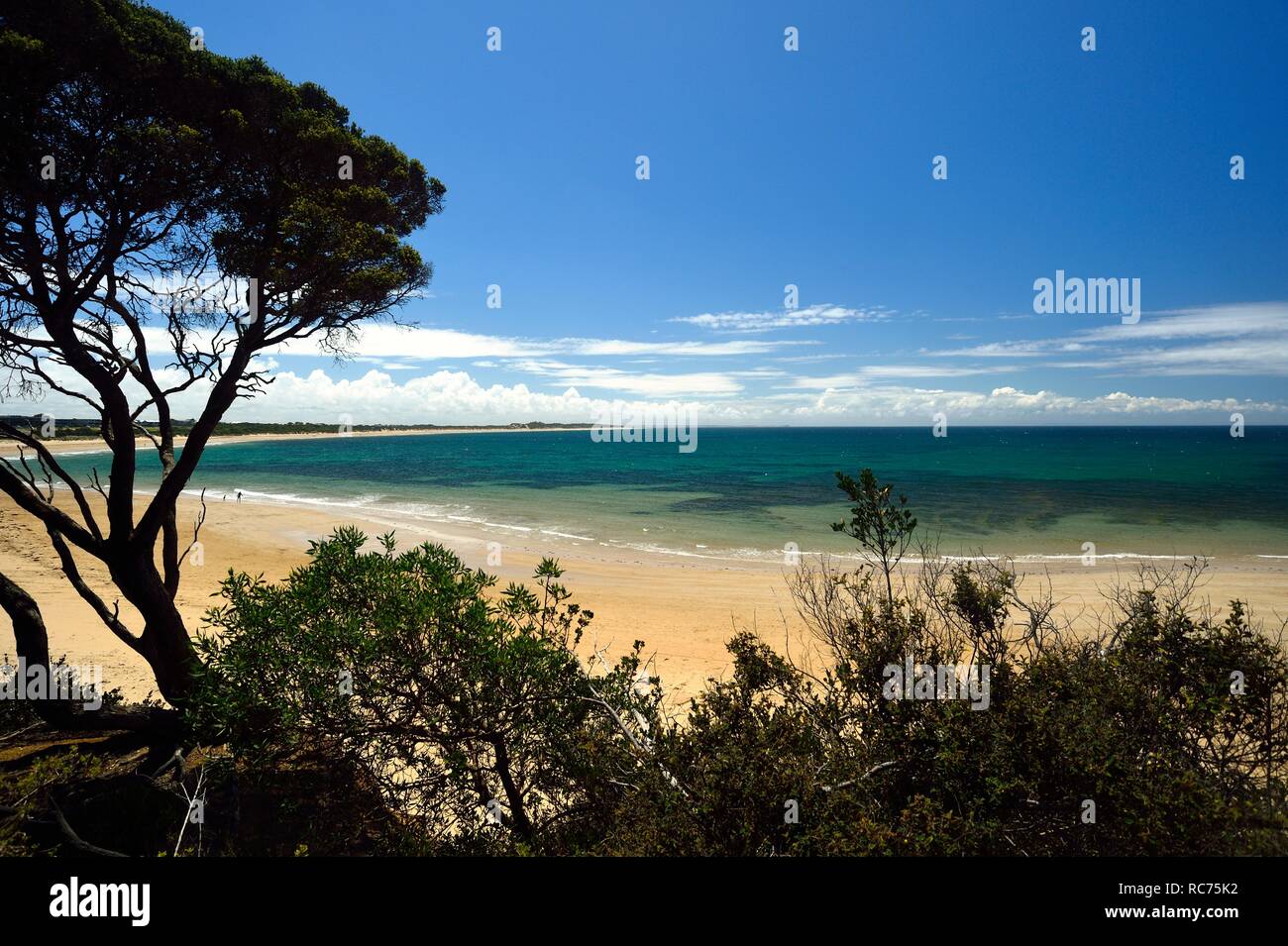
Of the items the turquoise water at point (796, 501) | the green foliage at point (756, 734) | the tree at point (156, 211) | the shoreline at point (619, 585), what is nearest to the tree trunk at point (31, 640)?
the tree at point (156, 211)

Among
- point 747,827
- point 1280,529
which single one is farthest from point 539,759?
point 1280,529

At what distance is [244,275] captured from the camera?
6.77 metres

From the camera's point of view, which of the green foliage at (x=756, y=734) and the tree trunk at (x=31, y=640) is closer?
the green foliage at (x=756, y=734)

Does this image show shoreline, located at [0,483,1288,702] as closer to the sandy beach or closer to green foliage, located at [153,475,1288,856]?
the sandy beach

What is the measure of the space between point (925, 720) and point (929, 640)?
1.33 m

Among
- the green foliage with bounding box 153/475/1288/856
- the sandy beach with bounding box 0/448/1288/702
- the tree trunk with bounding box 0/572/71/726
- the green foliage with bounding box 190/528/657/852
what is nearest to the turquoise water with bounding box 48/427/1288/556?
the sandy beach with bounding box 0/448/1288/702

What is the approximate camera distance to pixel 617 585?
19.5m

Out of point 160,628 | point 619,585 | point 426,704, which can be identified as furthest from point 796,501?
point 426,704

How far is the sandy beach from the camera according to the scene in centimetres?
1254

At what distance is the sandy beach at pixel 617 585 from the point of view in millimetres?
12539

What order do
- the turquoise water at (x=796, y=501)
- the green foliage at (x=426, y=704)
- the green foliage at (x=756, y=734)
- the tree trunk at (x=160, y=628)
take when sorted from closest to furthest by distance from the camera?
the green foliage at (x=756, y=734) < the green foliage at (x=426, y=704) < the tree trunk at (x=160, y=628) < the turquoise water at (x=796, y=501)

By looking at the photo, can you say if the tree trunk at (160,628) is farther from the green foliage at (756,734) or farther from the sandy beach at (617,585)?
the green foliage at (756,734)

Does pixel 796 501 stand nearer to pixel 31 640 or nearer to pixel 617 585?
pixel 617 585

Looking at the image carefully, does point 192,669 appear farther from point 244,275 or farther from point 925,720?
point 925,720
